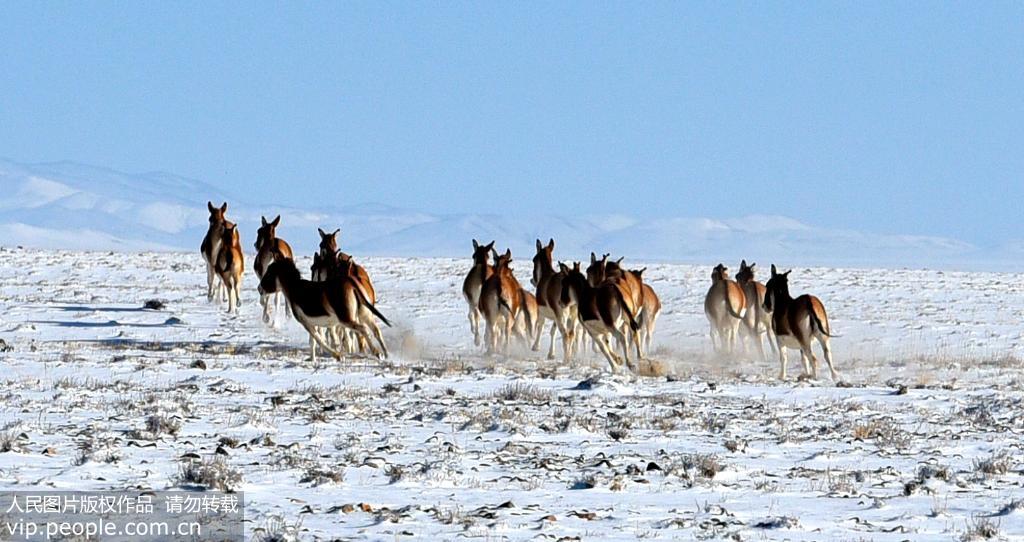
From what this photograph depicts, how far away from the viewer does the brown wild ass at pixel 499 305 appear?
21234mm

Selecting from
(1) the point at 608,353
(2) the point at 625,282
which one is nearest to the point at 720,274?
(2) the point at 625,282

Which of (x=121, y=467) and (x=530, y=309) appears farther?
(x=530, y=309)

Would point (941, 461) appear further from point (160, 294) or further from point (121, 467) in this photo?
point (160, 294)

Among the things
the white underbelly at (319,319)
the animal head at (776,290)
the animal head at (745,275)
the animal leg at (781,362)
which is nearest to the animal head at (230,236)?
the white underbelly at (319,319)

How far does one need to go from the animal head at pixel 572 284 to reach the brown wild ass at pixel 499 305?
2.84ft

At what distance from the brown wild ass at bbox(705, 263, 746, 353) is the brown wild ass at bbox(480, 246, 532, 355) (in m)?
3.06

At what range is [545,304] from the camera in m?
22.4

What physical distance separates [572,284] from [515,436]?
864cm

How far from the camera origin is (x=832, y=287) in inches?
1491

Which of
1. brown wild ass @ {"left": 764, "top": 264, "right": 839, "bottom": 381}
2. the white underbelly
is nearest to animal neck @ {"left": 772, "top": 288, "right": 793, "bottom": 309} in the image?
brown wild ass @ {"left": 764, "top": 264, "right": 839, "bottom": 381}

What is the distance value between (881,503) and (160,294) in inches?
873

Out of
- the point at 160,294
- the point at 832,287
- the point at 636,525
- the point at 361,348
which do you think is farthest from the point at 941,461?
the point at 832,287

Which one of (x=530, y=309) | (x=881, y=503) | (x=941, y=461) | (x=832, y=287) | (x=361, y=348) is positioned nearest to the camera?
(x=881, y=503)

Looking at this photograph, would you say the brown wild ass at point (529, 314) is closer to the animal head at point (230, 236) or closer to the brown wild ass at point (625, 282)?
the brown wild ass at point (625, 282)
